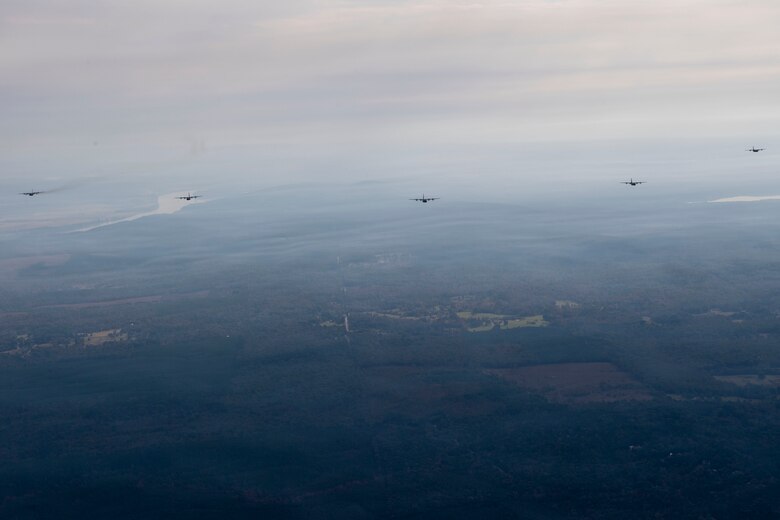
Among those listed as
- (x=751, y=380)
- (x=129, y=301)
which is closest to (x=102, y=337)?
(x=129, y=301)

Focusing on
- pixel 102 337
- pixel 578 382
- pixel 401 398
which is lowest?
pixel 578 382

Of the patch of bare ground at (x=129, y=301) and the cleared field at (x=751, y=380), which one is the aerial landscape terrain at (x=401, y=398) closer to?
the cleared field at (x=751, y=380)

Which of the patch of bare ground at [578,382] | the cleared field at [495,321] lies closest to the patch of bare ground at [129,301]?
the cleared field at [495,321]

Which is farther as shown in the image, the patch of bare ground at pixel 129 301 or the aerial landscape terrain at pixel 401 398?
the patch of bare ground at pixel 129 301

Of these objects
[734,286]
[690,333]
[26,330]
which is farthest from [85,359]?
[734,286]

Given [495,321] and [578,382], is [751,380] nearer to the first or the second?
[578,382]

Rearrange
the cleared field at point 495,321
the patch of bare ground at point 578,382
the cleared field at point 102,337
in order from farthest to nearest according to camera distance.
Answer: the cleared field at point 495,321 < the cleared field at point 102,337 < the patch of bare ground at point 578,382

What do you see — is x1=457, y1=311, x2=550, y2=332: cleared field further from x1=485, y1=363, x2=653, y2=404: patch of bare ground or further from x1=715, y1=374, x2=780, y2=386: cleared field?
x1=715, y1=374, x2=780, y2=386: cleared field

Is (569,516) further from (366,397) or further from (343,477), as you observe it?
(366,397)
